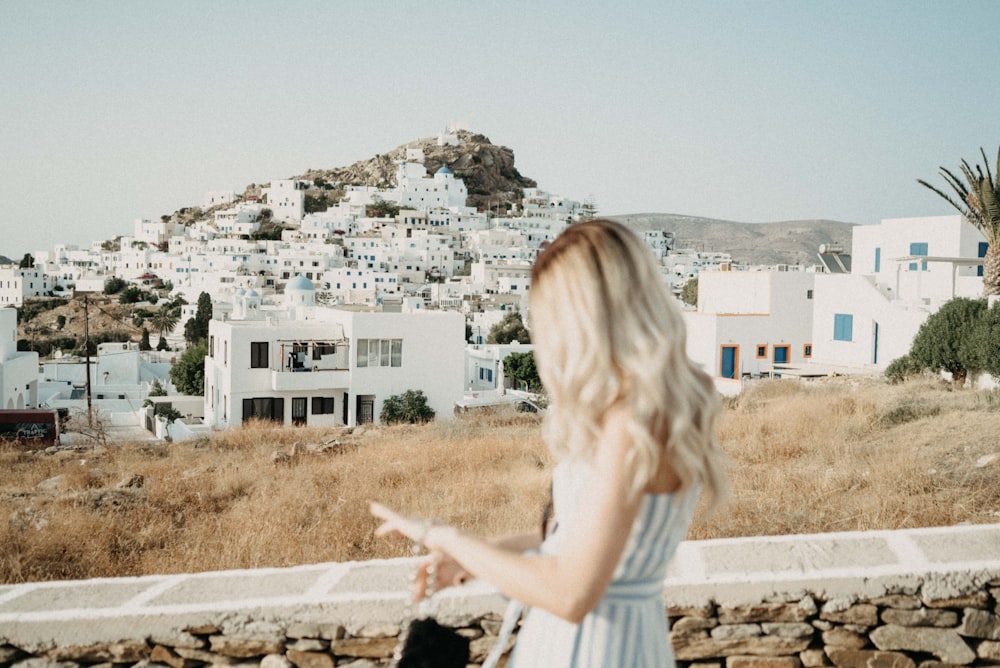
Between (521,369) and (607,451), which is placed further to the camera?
(521,369)

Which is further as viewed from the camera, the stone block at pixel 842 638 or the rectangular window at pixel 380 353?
the rectangular window at pixel 380 353

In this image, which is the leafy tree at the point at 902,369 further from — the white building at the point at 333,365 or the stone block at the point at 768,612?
the white building at the point at 333,365

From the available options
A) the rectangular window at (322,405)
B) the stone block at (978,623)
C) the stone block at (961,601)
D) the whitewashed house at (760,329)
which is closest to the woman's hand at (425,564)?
the stone block at (961,601)

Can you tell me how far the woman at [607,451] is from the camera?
1.23m

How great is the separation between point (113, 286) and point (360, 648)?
107558 millimetres

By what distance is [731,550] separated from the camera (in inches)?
121

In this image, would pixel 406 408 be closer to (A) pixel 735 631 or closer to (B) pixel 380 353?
(B) pixel 380 353

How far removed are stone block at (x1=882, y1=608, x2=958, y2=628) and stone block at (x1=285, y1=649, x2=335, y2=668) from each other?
1.90 metres

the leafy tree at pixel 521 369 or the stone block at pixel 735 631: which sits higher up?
the stone block at pixel 735 631

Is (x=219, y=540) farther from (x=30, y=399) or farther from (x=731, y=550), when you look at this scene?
(x=30, y=399)

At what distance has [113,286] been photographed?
99.9m

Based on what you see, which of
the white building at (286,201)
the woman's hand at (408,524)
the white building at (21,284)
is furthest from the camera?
the white building at (286,201)

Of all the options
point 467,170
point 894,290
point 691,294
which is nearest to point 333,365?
point 894,290

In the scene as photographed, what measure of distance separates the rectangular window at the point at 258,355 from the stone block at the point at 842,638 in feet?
78.1
